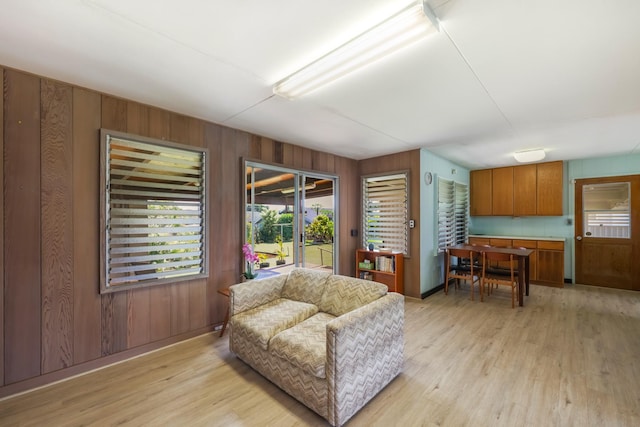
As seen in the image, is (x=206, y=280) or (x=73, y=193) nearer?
(x=73, y=193)

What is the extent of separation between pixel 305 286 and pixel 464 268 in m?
3.33

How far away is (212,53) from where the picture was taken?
74.3 inches

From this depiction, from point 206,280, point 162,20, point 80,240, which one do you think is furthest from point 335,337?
point 80,240

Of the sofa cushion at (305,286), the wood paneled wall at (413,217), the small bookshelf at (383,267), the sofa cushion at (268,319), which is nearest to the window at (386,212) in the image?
the wood paneled wall at (413,217)

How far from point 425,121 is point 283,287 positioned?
2.61m

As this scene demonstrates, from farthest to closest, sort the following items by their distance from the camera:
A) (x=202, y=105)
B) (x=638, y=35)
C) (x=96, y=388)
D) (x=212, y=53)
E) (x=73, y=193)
Answer: (x=202, y=105) < (x=73, y=193) < (x=96, y=388) < (x=212, y=53) < (x=638, y=35)

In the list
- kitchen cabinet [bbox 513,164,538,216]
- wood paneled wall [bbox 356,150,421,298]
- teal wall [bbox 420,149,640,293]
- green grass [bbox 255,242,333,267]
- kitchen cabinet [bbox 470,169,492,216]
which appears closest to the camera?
green grass [bbox 255,242,333,267]

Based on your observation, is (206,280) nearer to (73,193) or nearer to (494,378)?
(73,193)

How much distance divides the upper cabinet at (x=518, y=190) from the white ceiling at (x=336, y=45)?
2.23 meters

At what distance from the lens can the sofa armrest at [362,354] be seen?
5.72ft

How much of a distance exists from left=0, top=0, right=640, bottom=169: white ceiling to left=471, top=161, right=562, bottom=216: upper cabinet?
2.23m

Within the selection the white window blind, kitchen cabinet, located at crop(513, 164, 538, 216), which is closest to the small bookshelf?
kitchen cabinet, located at crop(513, 164, 538, 216)

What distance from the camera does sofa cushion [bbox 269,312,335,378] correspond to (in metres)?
1.82

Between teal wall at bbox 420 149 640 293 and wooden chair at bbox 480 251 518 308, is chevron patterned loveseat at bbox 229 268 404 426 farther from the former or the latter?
wooden chair at bbox 480 251 518 308
